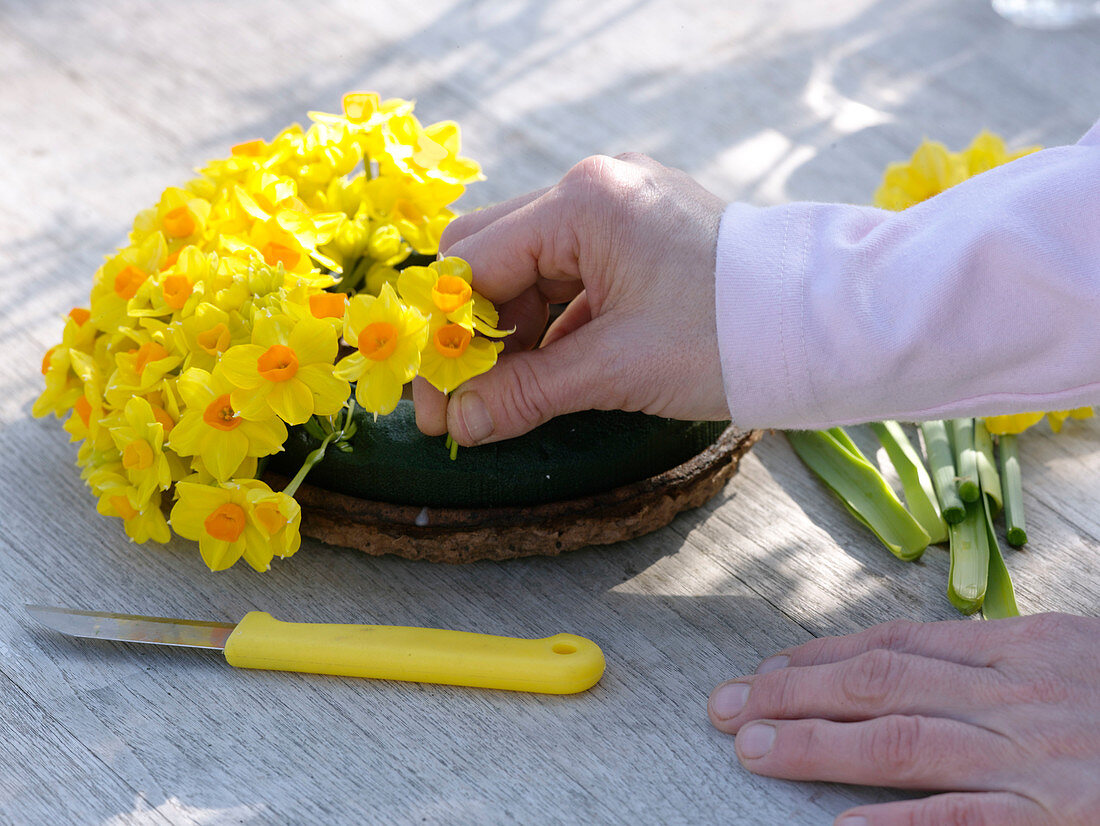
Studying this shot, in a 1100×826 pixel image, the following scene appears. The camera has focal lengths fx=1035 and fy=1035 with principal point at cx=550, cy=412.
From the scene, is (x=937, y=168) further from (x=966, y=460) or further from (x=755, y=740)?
(x=755, y=740)

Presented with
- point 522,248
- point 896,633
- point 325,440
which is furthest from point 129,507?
point 896,633

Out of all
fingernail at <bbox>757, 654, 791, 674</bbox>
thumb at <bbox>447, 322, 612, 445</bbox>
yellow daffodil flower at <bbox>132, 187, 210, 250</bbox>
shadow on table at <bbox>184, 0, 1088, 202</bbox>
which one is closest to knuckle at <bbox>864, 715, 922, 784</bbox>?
fingernail at <bbox>757, 654, 791, 674</bbox>

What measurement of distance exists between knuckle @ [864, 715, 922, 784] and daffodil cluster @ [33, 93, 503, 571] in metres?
0.37

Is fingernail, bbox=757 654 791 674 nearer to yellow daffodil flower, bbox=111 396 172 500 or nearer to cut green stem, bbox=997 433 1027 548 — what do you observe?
cut green stem, bbox=997 433 1027 548

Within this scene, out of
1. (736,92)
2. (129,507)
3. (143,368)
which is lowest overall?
(736,92)

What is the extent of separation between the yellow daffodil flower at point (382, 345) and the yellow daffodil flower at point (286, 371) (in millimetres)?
35

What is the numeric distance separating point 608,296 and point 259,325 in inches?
10.4

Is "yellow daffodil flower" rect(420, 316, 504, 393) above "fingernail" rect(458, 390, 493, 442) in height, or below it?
above

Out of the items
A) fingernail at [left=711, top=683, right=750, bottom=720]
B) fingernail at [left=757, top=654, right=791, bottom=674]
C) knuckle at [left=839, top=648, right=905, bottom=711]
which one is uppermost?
knuckle at [left=839, top=648, right=905, bottom=711]

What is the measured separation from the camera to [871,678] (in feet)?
Result: 2.33

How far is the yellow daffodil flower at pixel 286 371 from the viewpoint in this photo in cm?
75

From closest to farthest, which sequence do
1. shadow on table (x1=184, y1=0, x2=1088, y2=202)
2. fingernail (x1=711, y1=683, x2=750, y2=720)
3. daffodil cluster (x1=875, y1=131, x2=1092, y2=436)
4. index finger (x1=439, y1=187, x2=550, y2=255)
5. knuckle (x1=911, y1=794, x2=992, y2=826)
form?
knuckle (x1=911, y1=794, x2=992, y2=826)
fingernail (x1=711, y1=683, x2=750, y2=720)
index finger (x1=439, y1=187, x2=550, y2=255)
daffodil cluster (x1=875, y1=131, x2=1092, y2=436)
shadow on table (x1=184, y1=0, x2=1088, y2=202)

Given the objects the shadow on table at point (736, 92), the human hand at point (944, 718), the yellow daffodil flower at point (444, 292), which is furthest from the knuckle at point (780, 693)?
the shadow on table at point (736, 92)

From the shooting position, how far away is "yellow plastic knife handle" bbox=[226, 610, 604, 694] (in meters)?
0.77
